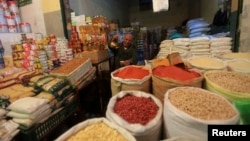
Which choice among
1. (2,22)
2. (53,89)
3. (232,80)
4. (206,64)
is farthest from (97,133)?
(2,22)

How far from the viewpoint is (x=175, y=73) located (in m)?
1.41

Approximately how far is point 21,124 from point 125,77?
93 centimetres

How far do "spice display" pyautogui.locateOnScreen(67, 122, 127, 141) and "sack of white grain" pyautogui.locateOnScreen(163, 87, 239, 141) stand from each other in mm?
319

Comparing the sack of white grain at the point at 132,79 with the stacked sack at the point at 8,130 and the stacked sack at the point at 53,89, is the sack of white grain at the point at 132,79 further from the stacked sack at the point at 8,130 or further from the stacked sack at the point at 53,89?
the stacked sack at the point at 8,130

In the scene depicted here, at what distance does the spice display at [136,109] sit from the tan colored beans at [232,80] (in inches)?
21.6

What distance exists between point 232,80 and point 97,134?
42.7 inches

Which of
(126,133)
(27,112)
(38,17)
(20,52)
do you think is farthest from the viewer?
(38,17)

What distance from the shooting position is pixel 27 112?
4.36 feet

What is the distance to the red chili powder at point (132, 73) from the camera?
1550mm

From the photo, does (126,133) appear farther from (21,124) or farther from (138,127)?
(21,124)

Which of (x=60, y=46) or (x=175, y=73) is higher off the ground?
(x=60, y=46)

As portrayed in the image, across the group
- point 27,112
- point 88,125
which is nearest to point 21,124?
point 27,112

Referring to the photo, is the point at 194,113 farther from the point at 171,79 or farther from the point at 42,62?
the point at 42,62

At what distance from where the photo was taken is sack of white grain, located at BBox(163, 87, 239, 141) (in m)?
0.89
